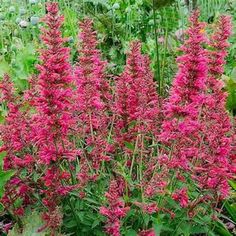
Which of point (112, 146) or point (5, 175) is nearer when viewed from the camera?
point (5, 175)

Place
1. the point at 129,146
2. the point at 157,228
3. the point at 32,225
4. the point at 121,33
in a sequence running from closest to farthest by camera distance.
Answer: the point at 157,228
the point at 32,225
the point at 129,146
the point at 121,33

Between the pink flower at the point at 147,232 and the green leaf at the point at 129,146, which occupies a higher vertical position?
the green leaf at the point at 129,146

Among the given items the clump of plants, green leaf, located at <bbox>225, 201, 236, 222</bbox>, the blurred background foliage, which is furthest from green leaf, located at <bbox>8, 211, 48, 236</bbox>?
the blurred background foliage

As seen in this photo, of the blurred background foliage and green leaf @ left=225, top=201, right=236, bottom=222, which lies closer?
green leaf @ left=225, top=201, right=236, bottom=222

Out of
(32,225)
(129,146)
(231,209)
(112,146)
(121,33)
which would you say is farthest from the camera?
(121,33)

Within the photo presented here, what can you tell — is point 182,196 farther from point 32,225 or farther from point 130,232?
point 32,225

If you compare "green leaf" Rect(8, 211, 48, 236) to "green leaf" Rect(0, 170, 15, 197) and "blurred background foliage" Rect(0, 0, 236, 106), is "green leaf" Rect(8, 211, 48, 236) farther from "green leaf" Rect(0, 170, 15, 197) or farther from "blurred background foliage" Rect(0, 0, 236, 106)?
→ "blurred background foliage" Rect(0, 0, 236, 106)

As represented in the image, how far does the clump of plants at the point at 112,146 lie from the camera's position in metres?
2.48

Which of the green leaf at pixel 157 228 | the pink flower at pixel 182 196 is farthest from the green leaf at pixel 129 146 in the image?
the green leaf at pixel 157 228

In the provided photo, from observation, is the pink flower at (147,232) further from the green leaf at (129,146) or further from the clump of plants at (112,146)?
the green leaf at (129,146)

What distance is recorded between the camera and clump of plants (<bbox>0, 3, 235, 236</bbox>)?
2482 mm

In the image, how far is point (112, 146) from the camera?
10.4ft

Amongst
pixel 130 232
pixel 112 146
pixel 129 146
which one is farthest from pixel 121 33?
pixel 130 232

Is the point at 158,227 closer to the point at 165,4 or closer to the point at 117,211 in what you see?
the point at 117,211
